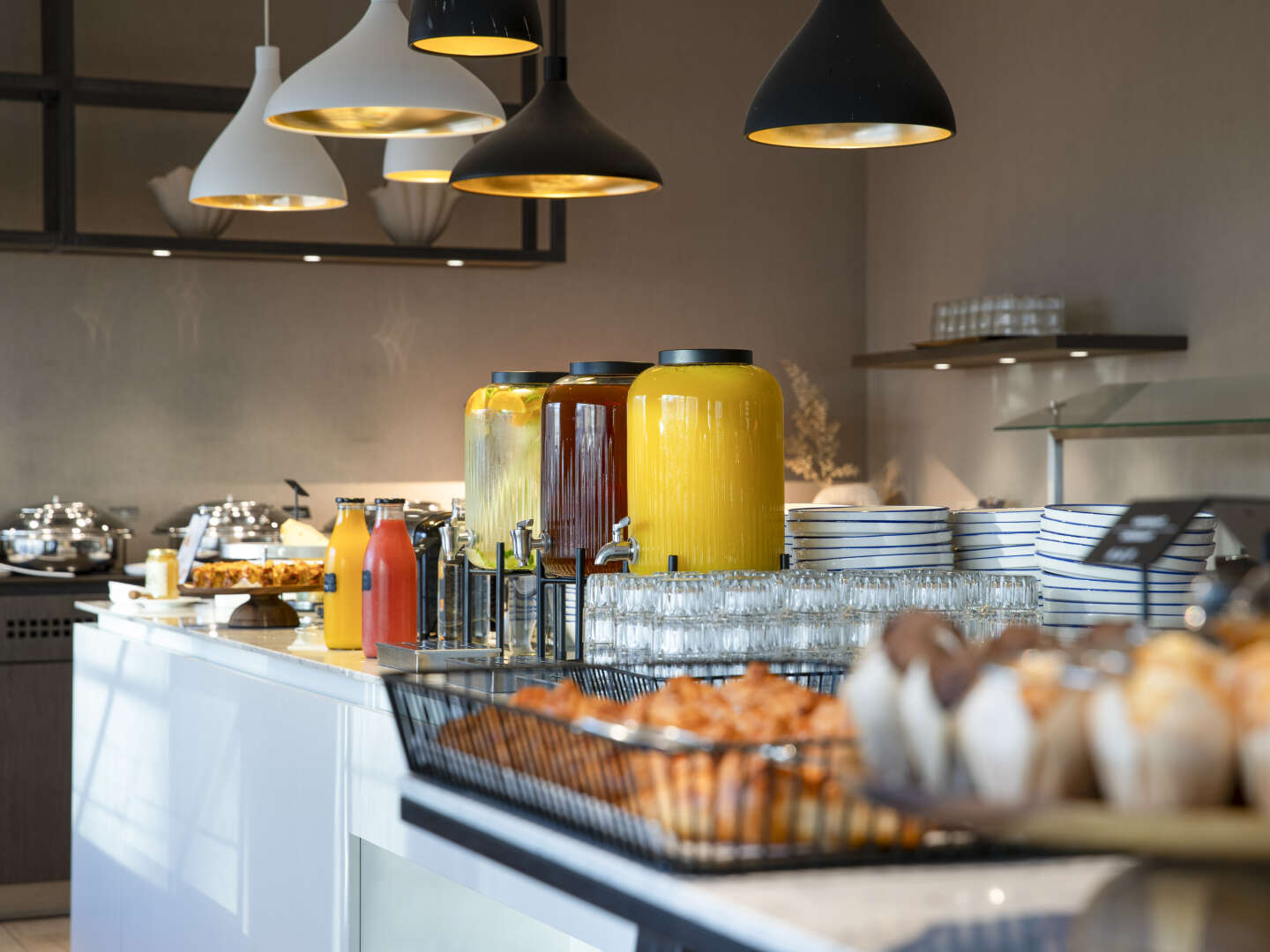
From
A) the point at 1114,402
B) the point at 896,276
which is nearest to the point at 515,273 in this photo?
the point at 896,276

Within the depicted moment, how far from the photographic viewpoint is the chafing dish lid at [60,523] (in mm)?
4809

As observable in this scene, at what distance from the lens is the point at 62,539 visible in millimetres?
4809

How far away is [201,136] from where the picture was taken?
528 centimetres

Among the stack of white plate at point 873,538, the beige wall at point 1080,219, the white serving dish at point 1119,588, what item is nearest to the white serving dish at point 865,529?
the stack of white plate at point 873,538

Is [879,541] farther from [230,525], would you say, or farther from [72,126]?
[72,126]

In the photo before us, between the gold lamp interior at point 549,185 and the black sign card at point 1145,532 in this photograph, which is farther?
the gold lamp interior at point 549,185

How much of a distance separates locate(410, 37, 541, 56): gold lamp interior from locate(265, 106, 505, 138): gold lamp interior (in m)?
0.24

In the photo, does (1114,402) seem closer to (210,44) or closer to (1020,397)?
(1020,397)

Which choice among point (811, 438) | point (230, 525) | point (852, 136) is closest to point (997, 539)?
point (852, 136)

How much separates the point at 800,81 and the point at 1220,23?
2.70m

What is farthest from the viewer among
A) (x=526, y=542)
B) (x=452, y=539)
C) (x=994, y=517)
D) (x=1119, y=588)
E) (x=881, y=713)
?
(x=452, y=539)

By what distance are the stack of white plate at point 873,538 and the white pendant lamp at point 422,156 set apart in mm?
1870

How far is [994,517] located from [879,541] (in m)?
0.20

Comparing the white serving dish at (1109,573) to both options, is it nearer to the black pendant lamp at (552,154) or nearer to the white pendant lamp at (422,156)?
the black pendant lamp at (552,154)
